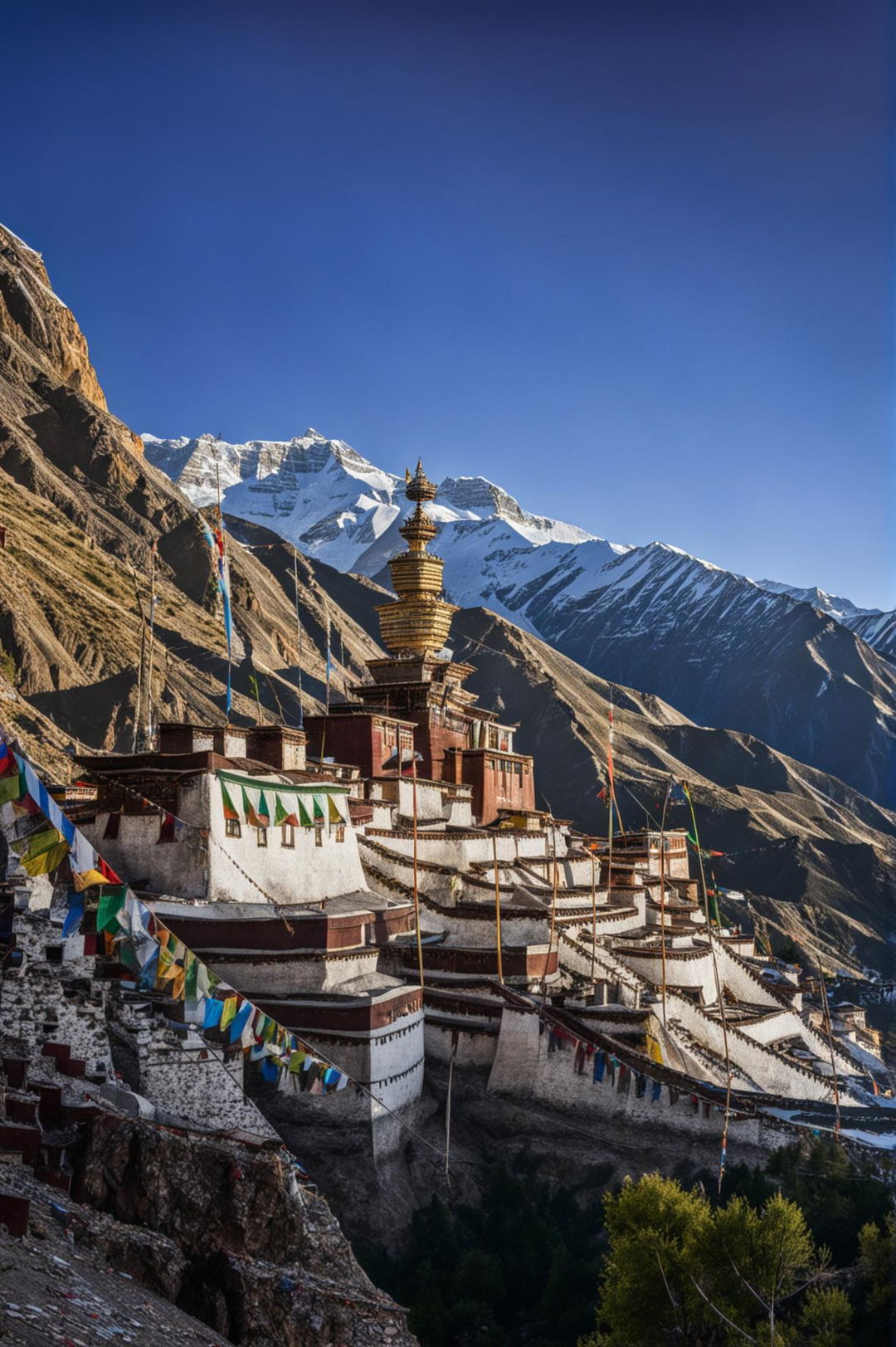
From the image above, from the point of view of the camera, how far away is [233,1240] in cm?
1421

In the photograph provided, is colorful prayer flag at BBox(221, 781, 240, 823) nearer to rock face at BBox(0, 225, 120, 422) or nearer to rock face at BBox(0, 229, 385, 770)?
rock face at BBox(0, 229, 385, 770)

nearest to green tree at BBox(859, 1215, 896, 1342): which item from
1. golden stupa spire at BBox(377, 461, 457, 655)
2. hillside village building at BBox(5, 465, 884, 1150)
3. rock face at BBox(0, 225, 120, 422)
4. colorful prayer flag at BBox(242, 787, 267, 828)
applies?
hillside village building at BBox(5, 465, 884, 1150)

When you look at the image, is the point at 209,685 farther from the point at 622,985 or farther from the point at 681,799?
the point at 622,985

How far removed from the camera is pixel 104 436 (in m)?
86.4

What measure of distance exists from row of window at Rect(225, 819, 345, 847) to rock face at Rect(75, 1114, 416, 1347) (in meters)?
9.91

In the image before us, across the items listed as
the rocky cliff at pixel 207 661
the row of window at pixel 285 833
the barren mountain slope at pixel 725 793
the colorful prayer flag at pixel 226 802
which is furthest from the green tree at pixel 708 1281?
the barren mountain slope at pixel 725 793

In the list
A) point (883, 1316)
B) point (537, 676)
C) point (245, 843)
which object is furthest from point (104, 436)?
point (883, 1316)

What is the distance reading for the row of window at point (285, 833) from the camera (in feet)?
82.3

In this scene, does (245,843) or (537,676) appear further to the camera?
(537,676)

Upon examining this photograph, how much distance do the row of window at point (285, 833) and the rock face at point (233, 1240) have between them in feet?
32.5

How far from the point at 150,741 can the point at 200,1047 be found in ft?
62.6

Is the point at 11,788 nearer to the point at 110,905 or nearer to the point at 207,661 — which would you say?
the point at 110,905

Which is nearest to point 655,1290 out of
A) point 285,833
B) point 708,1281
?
point 708,1281

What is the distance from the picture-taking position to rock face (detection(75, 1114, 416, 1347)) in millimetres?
13062
